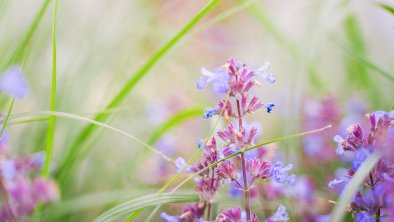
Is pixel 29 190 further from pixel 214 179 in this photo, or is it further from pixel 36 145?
pixel 36 145

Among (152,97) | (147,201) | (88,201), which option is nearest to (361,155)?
(147,201)

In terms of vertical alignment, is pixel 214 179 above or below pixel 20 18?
below

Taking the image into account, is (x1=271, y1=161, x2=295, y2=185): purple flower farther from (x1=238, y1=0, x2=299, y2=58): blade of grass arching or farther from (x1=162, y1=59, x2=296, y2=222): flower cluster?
(x1=238, y1=0, x2=299, y2=58): blade of grass arching

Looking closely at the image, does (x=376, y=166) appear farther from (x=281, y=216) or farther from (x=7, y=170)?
(x=7, y=170)

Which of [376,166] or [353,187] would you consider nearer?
[353,187]

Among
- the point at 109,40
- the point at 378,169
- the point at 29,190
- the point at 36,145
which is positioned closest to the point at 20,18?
the point at 109,40

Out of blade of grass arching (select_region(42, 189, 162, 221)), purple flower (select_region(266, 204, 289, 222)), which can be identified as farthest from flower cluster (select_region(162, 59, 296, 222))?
blade of grass arching (select_region(42, 189, 162, 221))

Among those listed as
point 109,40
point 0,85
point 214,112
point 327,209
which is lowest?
point 327,209

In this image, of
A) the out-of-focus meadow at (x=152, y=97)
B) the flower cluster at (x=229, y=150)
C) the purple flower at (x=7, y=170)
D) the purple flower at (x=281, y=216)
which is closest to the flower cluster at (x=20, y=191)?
the purple flower at (x=7, y=170)
